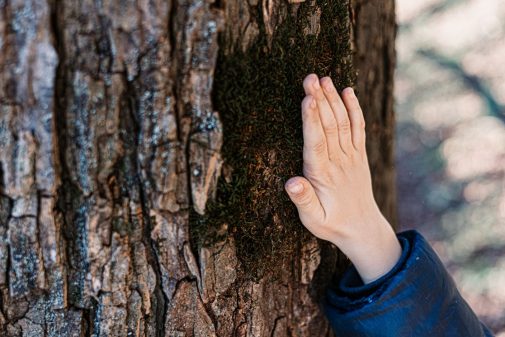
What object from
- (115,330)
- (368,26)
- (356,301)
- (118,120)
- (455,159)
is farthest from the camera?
(455,159)

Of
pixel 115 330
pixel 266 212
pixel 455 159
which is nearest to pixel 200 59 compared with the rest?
pixel 266 212

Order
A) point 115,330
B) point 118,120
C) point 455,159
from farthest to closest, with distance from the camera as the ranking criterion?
point 455,159, point 115,330, point 118,120

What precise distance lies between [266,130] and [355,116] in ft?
0.77

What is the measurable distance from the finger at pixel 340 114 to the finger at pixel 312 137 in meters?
0.05

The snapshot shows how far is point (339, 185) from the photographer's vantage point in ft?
4.42

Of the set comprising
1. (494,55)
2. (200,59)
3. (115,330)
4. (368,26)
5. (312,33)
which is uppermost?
(494,55)

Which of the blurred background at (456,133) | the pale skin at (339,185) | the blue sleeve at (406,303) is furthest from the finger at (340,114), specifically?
the blurred background at (456,133)

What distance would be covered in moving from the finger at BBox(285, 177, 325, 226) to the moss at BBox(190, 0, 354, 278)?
27 millimetres

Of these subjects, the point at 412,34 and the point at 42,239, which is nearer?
the point at 42,239

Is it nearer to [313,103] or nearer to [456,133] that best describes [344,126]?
[313,103]

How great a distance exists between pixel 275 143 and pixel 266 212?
0.15 metres

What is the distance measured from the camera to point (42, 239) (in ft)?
3.71

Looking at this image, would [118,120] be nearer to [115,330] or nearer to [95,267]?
[95,267]

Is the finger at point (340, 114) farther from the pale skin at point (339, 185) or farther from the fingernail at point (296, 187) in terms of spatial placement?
the fingernail at point (296, 187)
